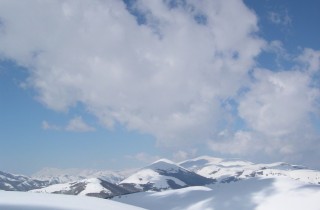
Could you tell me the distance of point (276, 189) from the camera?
219 ft

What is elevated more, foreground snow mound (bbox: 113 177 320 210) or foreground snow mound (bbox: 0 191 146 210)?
foreground snow mound (bbox: 113 177 320 210)

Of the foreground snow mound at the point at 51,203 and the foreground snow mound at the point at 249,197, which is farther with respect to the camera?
the foreground snow mound at the point at 249,197

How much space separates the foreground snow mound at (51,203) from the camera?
13.9 m

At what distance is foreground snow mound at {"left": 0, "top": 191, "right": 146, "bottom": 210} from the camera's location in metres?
13.9

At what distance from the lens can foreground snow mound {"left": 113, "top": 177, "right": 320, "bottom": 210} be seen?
5853 cm

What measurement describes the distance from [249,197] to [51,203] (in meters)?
54.3

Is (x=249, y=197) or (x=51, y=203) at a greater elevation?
(x=249, y=197)

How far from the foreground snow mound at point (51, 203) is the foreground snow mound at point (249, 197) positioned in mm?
47889

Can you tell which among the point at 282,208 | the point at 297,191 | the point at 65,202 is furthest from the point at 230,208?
the point at 65,202

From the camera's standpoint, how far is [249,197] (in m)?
63.7

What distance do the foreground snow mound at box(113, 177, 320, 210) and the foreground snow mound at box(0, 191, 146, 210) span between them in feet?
157

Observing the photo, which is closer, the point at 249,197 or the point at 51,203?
the point at 51,203

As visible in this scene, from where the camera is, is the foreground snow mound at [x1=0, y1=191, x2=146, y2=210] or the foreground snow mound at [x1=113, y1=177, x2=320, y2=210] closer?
the foreground snow mound at [x1=0, y1=191, x2=146, y2=210]

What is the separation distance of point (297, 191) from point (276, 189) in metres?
4.23
